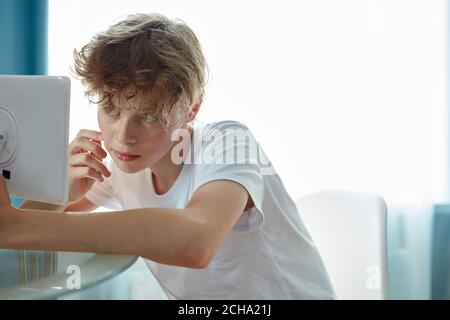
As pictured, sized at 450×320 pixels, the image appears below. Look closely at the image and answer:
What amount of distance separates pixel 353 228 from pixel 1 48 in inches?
47.8

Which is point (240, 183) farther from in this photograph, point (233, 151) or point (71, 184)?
point (71, 184)

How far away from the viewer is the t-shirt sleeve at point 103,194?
54.1 inches

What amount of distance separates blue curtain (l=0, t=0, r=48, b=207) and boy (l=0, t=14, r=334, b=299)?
811 millimetres

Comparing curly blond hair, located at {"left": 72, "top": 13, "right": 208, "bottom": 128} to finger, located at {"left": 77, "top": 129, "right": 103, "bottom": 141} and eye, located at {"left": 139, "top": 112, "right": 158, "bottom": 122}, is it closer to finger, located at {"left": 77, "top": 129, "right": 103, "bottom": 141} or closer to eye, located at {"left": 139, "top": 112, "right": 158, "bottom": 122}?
eye, located at {"left": 139, "top": 112, "right": 158, "bottom": 122}

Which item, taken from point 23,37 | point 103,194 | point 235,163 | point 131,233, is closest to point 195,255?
point 131,233

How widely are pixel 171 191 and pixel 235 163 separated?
215 mm

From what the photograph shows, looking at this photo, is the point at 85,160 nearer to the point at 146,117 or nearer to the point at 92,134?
the point at 92,134

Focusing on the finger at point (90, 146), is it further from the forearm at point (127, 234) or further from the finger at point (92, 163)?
the forearm at point (127, 234)

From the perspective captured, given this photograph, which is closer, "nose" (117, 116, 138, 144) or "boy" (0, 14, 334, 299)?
"boy" (0, 14, 334, 299)

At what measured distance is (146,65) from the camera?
1084 millimetres

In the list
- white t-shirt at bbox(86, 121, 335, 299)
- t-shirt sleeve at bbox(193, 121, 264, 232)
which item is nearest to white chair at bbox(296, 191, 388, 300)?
white t-shirt at bbox(86, 121, 335, 299)

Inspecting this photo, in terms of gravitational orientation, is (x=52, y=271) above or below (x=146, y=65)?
below

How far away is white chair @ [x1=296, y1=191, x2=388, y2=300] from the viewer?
1380 mm

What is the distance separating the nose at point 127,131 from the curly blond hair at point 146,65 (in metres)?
0.03
